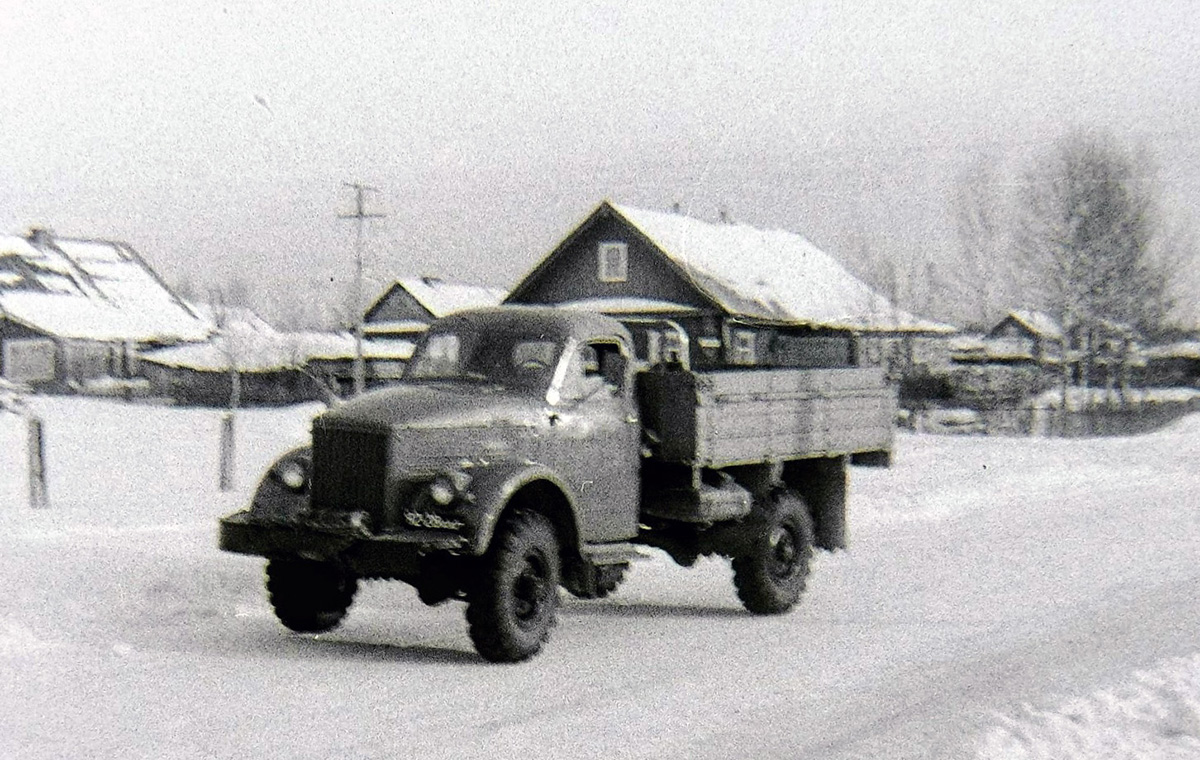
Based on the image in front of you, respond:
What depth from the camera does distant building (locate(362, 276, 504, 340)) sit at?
245 ft

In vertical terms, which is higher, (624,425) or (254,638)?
(624,425)

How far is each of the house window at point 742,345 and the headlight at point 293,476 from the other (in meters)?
35.0

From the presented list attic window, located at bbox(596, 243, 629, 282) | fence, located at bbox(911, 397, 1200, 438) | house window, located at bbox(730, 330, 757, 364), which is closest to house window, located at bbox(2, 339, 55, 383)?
attic window, located at bbox(596, 243, 629, 282)

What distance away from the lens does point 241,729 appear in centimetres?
693

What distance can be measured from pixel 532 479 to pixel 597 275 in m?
36.3

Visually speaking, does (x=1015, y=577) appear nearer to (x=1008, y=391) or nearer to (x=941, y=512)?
(x=941, y=512)

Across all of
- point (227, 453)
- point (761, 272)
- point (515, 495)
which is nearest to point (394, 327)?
point (761, 272)

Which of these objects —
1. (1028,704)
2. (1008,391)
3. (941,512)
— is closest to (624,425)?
(1028,704)

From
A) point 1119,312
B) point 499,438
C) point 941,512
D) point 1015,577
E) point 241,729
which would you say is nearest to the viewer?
point 241,729

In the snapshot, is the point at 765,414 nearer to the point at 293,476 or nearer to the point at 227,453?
the point at 293,476

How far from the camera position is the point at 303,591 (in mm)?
9859

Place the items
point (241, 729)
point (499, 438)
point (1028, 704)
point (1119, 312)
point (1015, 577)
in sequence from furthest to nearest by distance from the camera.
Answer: point (1119, 312), point (1015, 577), point (499, 438), point (1028, 704), point (241, 729)

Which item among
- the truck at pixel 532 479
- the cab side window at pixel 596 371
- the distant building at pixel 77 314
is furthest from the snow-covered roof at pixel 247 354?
the cab side window at pixel 596 371

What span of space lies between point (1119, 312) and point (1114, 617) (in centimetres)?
5213
